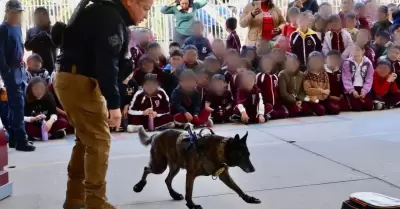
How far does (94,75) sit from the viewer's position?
4.04m

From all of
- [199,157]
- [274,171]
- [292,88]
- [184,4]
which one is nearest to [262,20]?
[184,4]

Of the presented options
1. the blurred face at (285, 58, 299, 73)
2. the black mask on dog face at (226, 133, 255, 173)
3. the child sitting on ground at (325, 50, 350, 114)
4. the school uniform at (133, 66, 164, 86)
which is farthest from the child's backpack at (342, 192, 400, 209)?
the child sitting on ground at (325, 50, 350, 114)

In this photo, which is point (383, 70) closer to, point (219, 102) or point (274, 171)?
point (219, 102)

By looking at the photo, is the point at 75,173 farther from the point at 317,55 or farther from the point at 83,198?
the point at 317,55

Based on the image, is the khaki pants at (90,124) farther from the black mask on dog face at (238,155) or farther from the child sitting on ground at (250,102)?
the child sitting on ground at (250,102)

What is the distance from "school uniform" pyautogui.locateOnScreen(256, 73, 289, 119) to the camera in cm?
927

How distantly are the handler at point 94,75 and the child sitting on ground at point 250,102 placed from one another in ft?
16.1

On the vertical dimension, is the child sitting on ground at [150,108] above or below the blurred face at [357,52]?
below

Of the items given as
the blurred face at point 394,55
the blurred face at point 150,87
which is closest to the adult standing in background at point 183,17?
the blurred face at point 150,87

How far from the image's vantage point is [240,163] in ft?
13.8

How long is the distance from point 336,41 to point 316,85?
1.26 metres

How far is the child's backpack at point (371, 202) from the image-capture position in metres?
3.07

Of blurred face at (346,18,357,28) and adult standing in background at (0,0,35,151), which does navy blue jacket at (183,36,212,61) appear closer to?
blurred face at (346,18,357,28)

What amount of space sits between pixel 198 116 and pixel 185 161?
4251 mm
